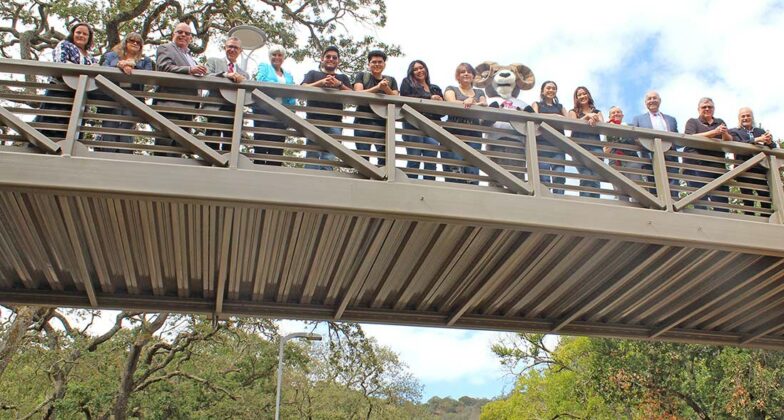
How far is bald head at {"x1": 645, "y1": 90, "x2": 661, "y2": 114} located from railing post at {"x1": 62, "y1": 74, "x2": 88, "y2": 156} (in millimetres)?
5309

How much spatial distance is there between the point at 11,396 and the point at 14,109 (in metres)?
17.4

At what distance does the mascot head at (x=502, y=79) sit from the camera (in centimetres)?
692

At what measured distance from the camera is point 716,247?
5699 millimetres

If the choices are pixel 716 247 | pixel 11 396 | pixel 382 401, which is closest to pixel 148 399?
pixel 11 396

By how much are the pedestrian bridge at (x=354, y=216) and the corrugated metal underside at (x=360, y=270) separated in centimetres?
2

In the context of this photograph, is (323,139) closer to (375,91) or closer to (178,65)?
(375,91)

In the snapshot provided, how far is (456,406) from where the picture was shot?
4306 inches

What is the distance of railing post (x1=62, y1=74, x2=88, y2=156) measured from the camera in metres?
4.84

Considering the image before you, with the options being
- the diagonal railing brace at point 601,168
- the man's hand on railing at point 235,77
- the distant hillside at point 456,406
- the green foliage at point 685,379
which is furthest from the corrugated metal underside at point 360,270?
the distant hillside at point 456,406

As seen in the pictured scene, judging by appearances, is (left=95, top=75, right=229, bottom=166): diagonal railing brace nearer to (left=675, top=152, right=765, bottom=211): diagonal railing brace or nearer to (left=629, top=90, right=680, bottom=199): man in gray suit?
(left=675, top=152, right=765, bottom=211): diagonal railing brace

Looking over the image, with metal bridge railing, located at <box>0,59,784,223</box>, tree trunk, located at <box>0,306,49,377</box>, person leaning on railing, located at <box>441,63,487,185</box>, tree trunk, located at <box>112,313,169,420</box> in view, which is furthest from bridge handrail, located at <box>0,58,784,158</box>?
tree trunk, located at <box>112,313,169,420</box>

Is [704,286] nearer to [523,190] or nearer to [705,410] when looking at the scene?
[523,190]

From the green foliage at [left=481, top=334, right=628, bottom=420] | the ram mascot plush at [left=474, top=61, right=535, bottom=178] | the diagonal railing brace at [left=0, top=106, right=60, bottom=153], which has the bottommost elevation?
the green foliage at [left=481, top=334, right=628, bottom=420]

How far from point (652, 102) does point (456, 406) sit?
107818 mm
